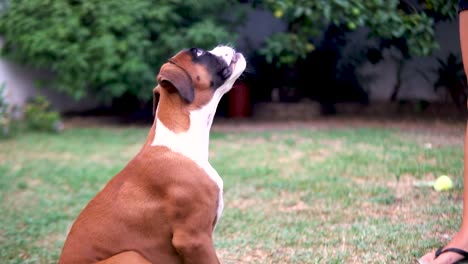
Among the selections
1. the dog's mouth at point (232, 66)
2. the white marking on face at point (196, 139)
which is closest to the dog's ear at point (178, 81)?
the white marking on face at point (196, 139)

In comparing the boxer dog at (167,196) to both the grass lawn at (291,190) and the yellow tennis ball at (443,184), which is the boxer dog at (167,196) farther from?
the yellow tennis ball at (443,184)

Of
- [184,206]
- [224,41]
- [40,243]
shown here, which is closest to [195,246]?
[184,206]

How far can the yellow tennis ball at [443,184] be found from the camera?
531cm

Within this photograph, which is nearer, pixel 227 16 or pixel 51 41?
pixel 51 41

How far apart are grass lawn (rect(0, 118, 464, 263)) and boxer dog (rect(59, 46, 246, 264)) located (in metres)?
1.02

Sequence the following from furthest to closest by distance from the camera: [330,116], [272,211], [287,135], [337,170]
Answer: [330,116] < [287,135] < [337,170] < [272,211]

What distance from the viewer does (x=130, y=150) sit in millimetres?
7895

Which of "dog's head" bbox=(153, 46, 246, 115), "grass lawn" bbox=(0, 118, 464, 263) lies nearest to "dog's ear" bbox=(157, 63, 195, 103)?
"dog's head" bbox=(153, 46, 246, 115)

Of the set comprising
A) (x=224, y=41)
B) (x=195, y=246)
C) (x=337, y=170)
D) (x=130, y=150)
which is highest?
(x=224, y=41)

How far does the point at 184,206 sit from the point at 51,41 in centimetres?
701

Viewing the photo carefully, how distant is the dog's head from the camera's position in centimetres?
321

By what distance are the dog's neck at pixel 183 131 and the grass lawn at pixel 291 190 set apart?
3.51ft

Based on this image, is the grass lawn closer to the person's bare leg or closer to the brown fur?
the person's bare leg

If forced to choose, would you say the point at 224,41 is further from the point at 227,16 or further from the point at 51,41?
the point at 51,41
